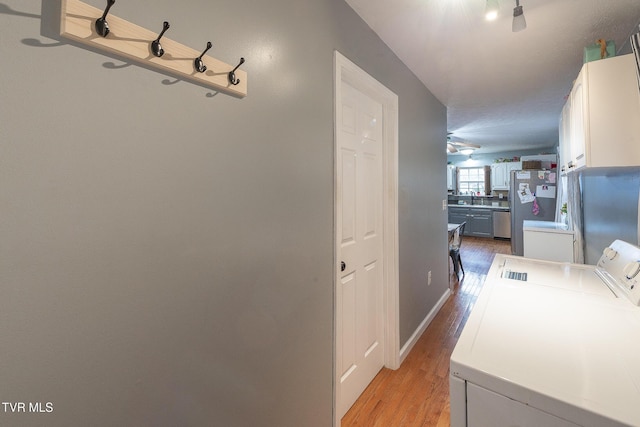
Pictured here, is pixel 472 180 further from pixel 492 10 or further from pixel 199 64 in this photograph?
pixel 199 64

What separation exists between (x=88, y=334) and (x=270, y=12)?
47.1 inches

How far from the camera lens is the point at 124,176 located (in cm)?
69

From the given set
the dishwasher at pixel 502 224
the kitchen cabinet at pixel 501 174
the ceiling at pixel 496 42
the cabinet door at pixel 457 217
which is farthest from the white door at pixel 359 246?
the kitchen cabinet at pixel 501 174

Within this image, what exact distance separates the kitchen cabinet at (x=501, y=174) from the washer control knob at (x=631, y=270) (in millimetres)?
7011

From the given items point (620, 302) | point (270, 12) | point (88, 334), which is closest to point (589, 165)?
point (620, 302)

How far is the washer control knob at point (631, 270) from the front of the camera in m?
1.26

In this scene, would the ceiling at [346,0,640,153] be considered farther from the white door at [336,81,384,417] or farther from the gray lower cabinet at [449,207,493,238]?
the gray lower cabinet at [449,207,493,238]

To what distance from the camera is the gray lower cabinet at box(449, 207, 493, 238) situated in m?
7.36

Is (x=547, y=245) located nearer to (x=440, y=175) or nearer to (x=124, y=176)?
(x=440, y=175)

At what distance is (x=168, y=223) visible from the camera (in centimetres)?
78

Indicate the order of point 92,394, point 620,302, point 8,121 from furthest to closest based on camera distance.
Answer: point 620,302 → point 92,394 → point 8,121

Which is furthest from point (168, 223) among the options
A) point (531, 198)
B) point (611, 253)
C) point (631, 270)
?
point (531, 198)

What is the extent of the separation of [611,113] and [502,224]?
21.6 ft

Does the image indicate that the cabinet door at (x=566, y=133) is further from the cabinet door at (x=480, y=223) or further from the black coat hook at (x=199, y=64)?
the cabinet door at (x=480, y=223)
